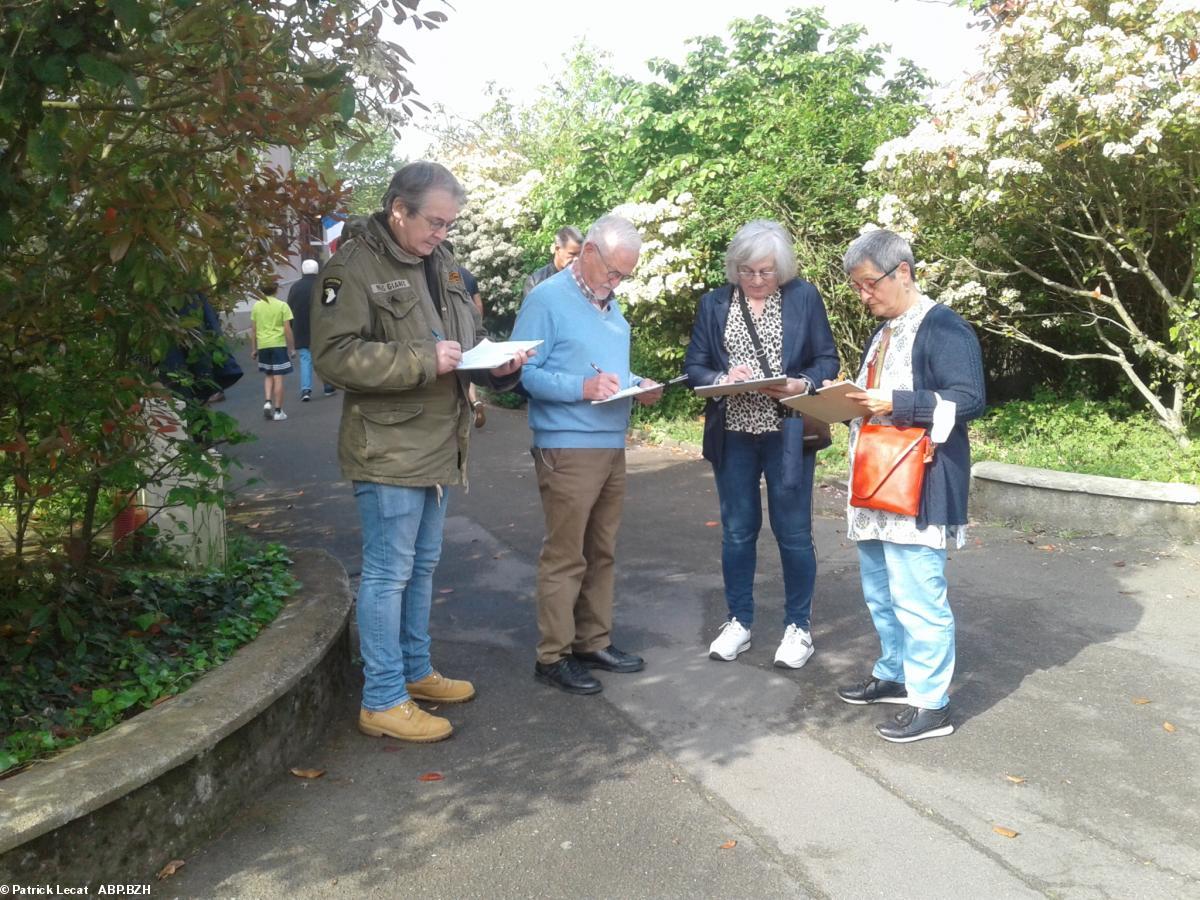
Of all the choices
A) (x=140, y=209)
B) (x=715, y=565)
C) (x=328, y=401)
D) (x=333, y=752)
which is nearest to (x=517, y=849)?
(x=333, y=752)

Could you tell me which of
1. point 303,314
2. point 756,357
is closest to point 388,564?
point 756,357

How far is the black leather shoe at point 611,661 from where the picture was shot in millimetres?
4977

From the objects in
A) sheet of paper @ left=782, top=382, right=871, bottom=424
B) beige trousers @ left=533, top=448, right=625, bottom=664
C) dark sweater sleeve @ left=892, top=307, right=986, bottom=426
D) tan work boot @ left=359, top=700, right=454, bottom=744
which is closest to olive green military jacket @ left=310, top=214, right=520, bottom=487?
beige trousers @ left=533, top=448, right=625, bottom=664

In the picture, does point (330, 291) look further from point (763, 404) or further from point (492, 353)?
point (763, 404)

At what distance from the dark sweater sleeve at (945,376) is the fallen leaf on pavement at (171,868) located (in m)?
2.86

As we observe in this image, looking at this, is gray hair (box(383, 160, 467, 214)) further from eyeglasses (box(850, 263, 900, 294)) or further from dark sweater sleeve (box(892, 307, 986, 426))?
dark sweater sleeve (box(892, 307, 986, 426))

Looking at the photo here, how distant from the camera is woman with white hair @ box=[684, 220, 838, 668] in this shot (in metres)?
4.80

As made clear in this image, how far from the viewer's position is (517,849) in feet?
11.3

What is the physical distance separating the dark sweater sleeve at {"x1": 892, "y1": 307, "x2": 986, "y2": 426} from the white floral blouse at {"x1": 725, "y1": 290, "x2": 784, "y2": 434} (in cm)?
84

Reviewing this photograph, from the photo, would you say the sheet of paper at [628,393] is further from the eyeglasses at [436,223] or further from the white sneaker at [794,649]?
the white sneaker at [794,649]

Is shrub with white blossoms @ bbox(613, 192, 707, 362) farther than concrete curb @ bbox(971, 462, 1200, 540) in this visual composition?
Yes

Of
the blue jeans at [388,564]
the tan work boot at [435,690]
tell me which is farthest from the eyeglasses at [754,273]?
the tan work boot at [435,690]

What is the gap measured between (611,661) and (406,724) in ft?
3.65

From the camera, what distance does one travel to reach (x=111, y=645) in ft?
13.9
